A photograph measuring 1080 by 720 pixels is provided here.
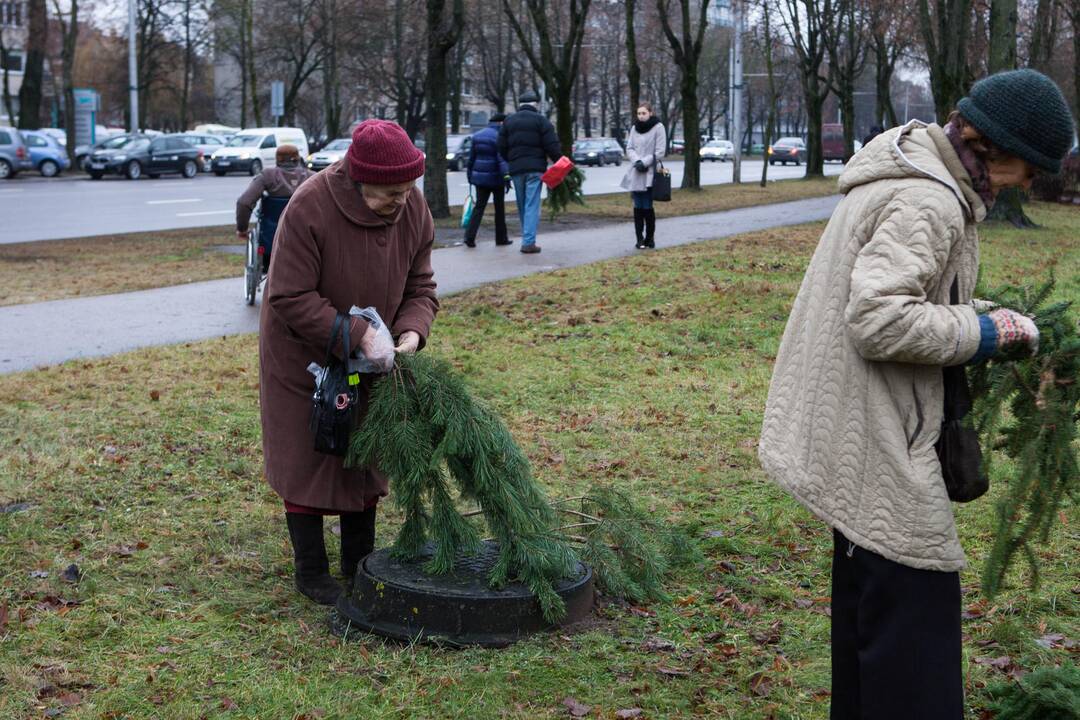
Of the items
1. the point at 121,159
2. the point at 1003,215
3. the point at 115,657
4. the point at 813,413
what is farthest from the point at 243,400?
the point at 121,159

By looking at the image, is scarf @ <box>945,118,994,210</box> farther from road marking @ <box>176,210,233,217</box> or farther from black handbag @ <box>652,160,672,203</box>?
road marking @ <box>176,210,233,217</box>

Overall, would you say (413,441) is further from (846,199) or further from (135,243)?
(135,243)

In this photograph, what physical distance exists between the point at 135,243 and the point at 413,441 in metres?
14.8

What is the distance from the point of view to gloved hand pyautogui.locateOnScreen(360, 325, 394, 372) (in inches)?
164

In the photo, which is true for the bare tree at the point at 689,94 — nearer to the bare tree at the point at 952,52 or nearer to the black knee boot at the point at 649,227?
the bare tree at the point at 952,52

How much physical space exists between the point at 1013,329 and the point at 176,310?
380 inches

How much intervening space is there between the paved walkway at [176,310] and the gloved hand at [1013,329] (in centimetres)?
742

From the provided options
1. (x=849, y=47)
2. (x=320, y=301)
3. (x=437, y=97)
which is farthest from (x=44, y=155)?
(x=320, y=301)

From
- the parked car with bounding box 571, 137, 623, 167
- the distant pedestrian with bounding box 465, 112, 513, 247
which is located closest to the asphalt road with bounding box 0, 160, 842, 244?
the distant pedestrian with bounding box 465, 112, 513, 247

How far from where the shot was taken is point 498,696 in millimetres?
3842

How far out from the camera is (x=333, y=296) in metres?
4.29

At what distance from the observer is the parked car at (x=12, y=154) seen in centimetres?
4031

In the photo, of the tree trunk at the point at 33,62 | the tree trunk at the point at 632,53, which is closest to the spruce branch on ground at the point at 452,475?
the tree trunk at the point at 632,53

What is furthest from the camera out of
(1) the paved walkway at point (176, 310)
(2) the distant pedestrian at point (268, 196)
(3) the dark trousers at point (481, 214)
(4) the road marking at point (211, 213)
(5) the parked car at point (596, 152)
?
(5) the parked car at point (596, 152)
